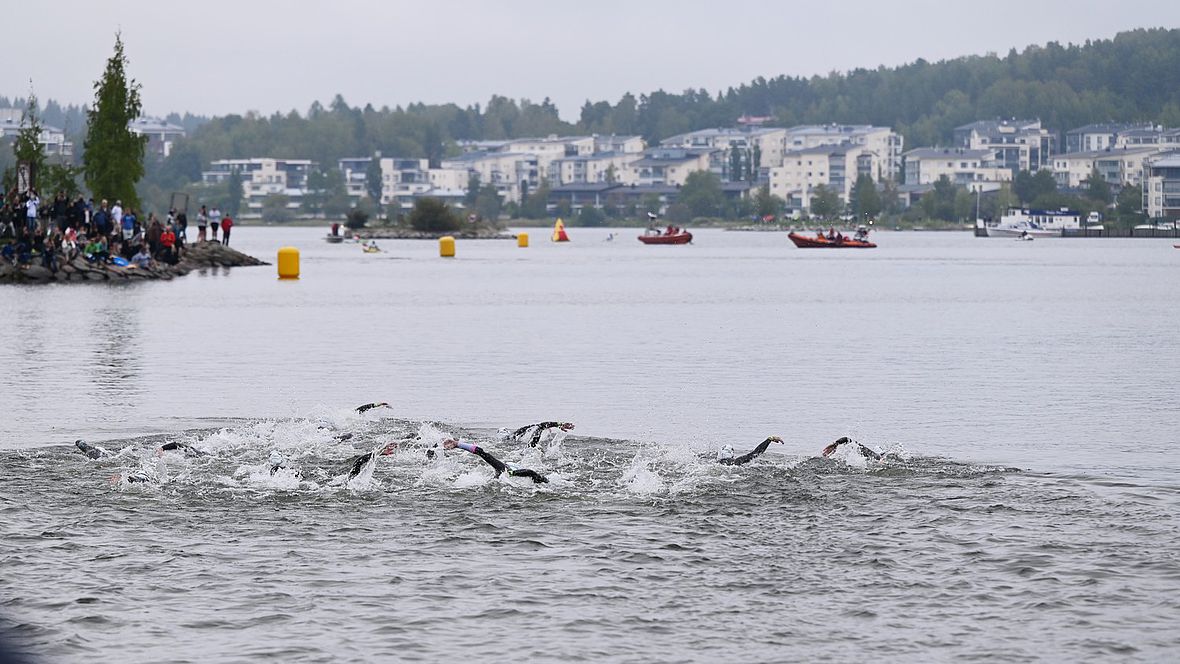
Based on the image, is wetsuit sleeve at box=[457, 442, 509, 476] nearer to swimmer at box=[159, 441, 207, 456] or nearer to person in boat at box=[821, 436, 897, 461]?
swimmer at box=[159, 441, 207, 456]

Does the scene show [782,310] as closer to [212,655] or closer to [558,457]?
[558,457]

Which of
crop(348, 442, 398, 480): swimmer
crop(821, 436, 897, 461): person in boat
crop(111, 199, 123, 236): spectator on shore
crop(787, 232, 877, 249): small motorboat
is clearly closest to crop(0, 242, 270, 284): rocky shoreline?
crop(111, 199, 123, 236): spectator on shore

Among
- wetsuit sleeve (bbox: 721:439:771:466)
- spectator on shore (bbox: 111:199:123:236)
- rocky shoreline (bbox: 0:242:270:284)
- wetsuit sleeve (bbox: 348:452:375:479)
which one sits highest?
spectator on shore (bbox: 111:199:123:236)

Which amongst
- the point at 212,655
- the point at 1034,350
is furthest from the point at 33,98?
the point at 212,655

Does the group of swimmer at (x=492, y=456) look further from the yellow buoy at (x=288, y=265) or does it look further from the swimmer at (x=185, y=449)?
the yellow buoy at (x=288, y=265)

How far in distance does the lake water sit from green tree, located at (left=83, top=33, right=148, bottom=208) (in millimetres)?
43956

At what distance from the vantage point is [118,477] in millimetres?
19266

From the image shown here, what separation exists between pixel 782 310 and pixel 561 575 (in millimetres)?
45763

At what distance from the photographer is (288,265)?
80.7 meters

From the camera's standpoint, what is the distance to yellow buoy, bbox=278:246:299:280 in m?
80.2

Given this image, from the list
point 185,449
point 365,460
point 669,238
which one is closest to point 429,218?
point 669,238

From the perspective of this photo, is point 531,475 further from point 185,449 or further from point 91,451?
point 91,451

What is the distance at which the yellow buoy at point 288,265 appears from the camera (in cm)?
8019

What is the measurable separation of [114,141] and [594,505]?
232 feet
